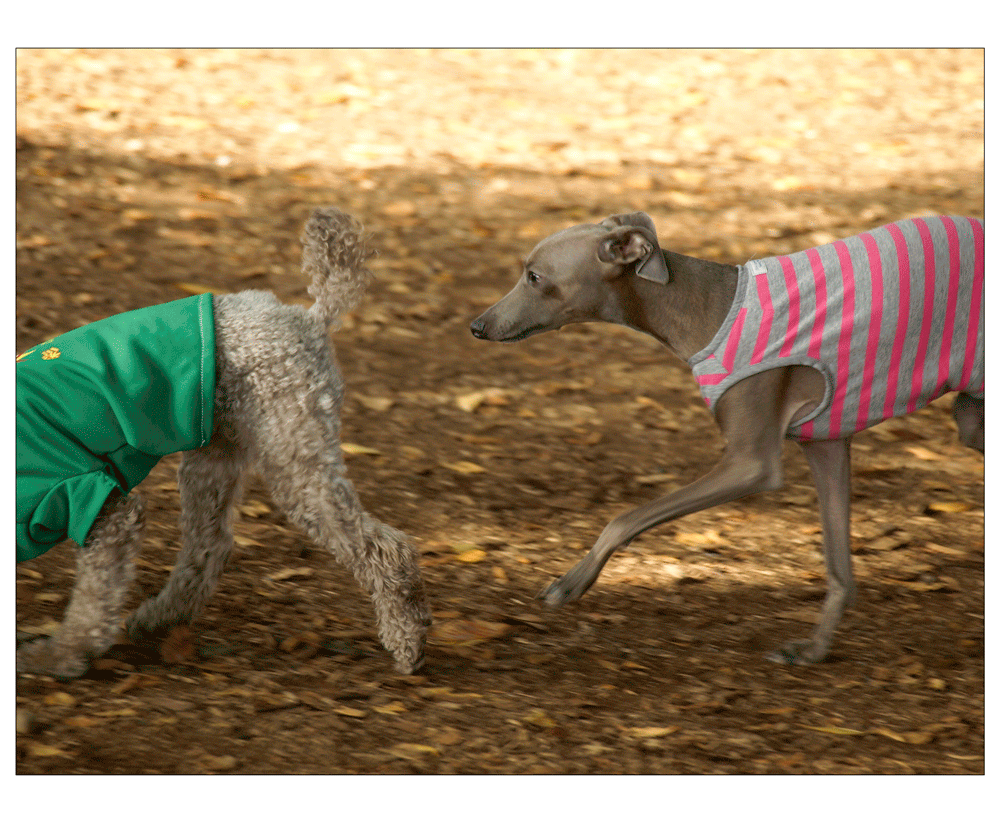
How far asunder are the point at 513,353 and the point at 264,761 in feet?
14.3

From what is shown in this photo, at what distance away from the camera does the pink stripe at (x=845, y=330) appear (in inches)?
138

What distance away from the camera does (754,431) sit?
139 inches

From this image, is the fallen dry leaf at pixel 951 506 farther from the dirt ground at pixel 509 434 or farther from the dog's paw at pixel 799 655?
the dog's paw at pixel 799 655

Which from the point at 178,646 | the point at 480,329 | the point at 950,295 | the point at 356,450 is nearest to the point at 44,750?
the point at 178,646

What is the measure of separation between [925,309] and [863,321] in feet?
0.85

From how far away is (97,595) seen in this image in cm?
328

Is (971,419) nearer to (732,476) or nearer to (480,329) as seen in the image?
(732,476)

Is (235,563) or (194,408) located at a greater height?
(194,408)

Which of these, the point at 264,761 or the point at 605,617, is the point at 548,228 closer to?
the point at 605,617

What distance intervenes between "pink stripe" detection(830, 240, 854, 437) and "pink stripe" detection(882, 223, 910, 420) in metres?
0.17

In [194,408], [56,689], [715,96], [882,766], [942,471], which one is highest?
[715,96]

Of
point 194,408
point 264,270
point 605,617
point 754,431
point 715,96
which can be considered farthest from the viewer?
point 715,96

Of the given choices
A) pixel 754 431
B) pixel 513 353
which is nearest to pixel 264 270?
pixel 513 353

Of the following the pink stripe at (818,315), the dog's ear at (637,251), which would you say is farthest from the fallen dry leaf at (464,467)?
the pink stripe at (818,315)
